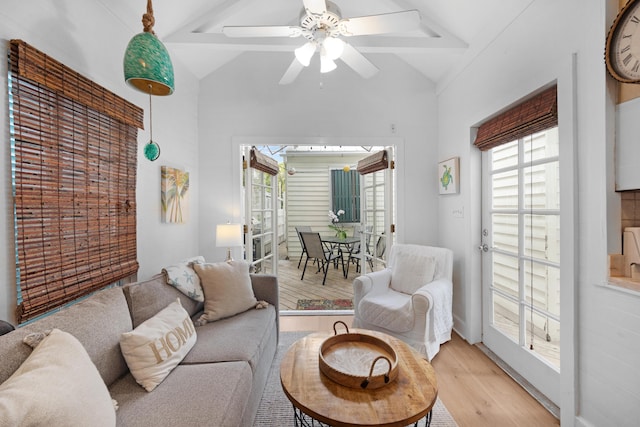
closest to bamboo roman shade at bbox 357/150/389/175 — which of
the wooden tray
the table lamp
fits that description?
the table lamp

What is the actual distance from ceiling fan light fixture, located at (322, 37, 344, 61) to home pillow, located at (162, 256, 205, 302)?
174 centimetres

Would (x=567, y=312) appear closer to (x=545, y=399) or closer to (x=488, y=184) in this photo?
(x=545, y=399)

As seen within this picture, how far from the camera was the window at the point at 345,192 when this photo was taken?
6.00m

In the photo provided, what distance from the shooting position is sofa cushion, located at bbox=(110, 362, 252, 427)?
1030 mm

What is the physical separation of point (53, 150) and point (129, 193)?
59 cm

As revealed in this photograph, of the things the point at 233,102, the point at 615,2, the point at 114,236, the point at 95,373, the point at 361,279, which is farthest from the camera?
the point at 233,102

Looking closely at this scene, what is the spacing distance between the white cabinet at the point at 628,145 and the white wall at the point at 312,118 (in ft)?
5.82

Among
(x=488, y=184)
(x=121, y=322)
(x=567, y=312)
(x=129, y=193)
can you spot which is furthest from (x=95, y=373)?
(x=488, y=184)

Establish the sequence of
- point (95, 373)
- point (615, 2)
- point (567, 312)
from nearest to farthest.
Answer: point (95, 373) → point (615, 2) → point (567, 312)

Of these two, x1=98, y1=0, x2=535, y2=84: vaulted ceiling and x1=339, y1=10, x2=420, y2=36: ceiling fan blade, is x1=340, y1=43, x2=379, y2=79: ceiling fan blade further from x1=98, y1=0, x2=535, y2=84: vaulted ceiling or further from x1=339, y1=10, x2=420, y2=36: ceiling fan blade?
x1=98, y1=0, x2=535, y2=84: vaulted ceiling

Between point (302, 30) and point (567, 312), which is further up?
point (302, 30)

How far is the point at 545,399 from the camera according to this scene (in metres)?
1.71

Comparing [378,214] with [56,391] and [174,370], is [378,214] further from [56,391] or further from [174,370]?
[56,391]

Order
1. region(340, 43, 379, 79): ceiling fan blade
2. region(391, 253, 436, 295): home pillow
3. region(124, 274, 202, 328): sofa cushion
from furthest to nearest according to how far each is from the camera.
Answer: region(391, 253, 436, 295): home pillow, region(340, 43, 379, 79): ceiling fan blade, region(124, 274, 202, 328): sofa cushion
